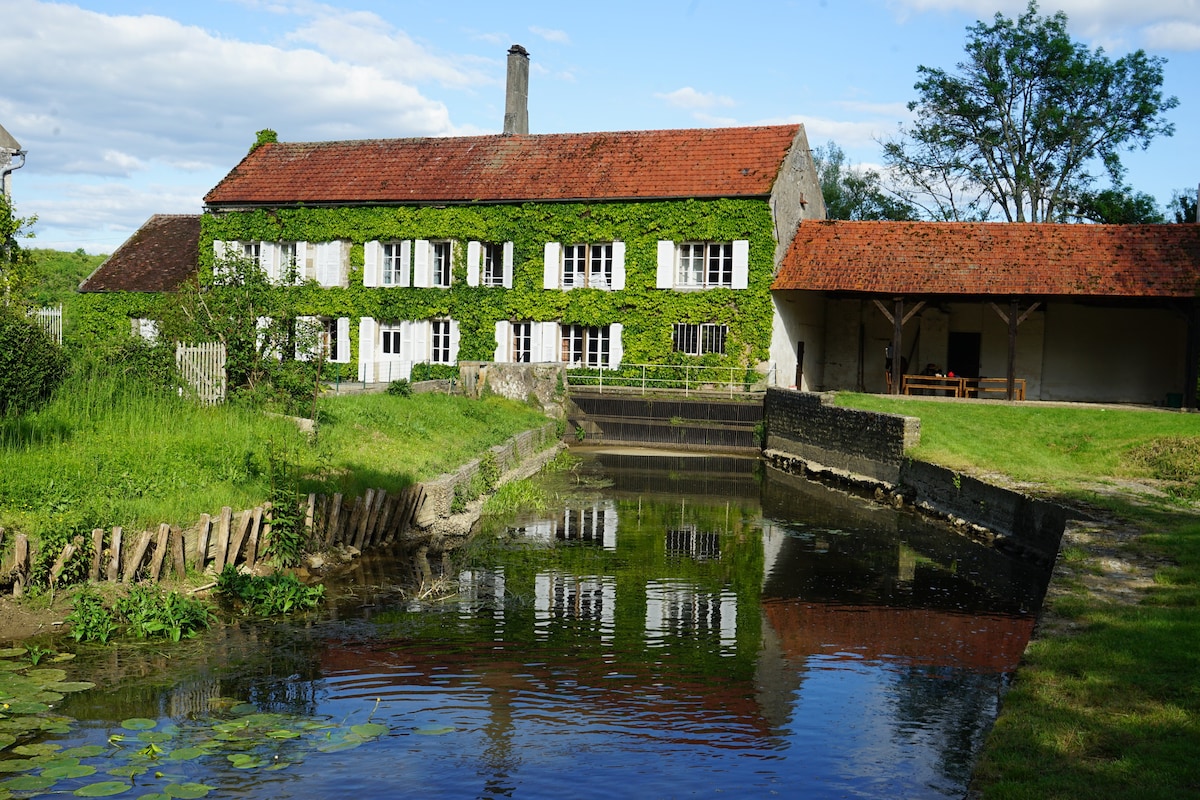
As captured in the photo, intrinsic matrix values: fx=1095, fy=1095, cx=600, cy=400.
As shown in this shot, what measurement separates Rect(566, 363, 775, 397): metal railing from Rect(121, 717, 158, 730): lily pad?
72.4 feet

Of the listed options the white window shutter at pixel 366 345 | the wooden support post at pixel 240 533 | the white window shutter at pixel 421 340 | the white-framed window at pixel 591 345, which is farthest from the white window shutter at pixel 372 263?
the wooden support post at pixel 240 533

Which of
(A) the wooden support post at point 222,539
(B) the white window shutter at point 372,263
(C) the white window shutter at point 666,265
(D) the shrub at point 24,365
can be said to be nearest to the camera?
(A) the wooden support post at point 222,539

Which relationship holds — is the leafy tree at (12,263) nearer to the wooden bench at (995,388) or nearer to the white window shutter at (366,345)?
the white window shutter at (366,345)

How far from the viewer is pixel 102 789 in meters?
6.70

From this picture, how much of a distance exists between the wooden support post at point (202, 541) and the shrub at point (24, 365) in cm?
410

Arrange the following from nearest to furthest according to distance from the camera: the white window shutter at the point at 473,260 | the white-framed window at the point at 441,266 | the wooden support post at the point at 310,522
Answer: the wooden support post at the point at 310,522, the white window shutter at the point at 473,260, the white-framed window at the point at 441,266

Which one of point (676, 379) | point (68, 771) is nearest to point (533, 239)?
point (676, 379)

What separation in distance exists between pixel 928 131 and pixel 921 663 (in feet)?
115

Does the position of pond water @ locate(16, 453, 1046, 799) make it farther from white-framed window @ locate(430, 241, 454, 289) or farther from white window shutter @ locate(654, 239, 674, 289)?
white-framed window @ locate(430, 241, 454, 289)

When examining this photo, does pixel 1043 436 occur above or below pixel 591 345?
below

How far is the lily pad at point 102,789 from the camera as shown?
6.62 meters

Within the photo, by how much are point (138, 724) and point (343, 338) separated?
28201mm

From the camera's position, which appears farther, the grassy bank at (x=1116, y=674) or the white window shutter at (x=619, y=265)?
the white window shutter at (x=619, y=265)

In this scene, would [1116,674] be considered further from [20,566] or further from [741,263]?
[741,263]
